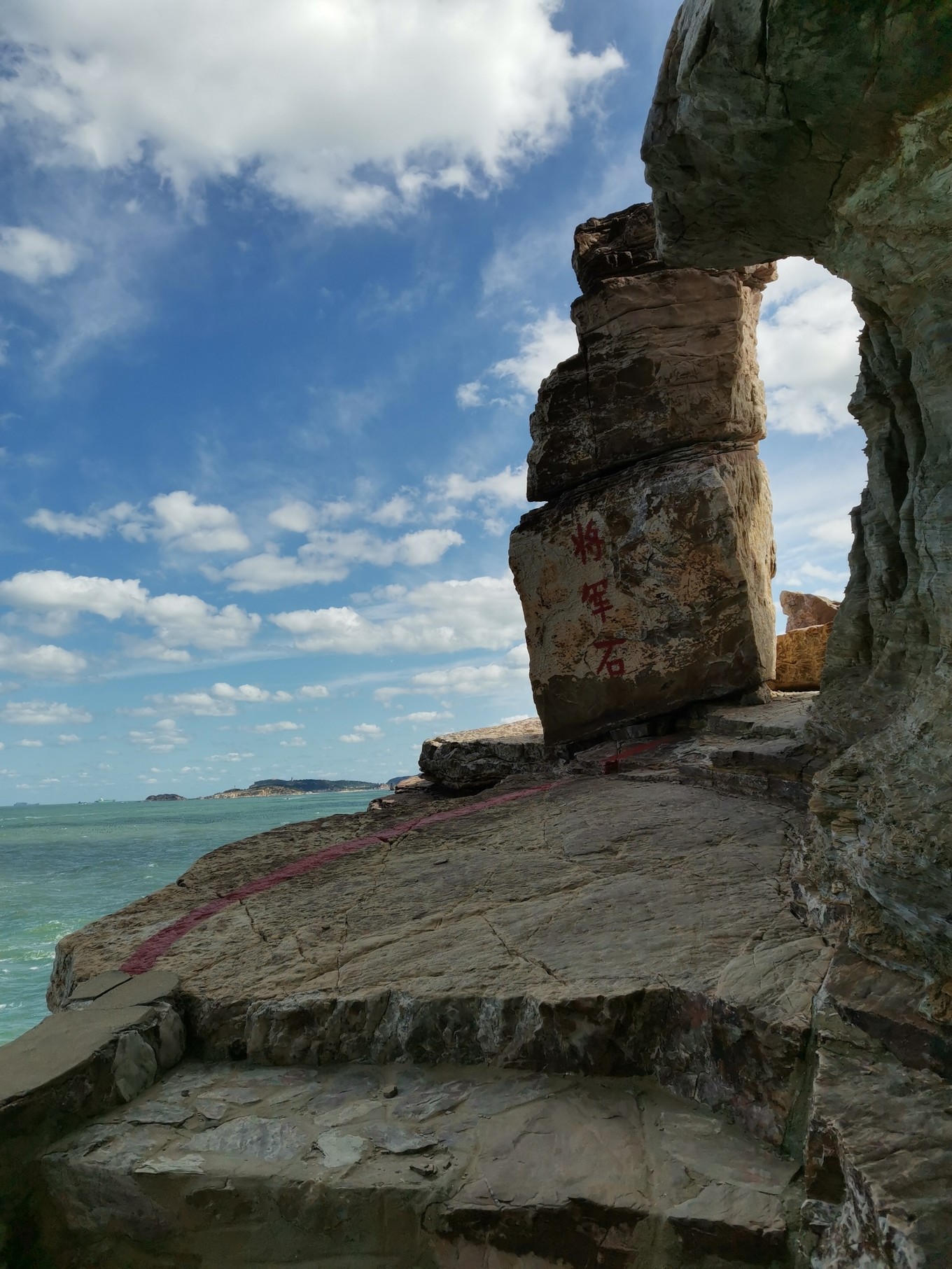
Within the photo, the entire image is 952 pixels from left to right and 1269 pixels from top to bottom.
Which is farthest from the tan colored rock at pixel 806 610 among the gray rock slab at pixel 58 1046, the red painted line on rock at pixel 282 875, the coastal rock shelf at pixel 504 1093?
the gray rock slab at pixel 58 1046

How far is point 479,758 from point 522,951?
203 inches

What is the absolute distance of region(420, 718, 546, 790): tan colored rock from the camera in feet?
24.6

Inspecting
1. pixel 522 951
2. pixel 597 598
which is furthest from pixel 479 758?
pixel 522 951

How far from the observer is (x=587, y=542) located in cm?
674

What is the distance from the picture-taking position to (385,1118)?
213 cm

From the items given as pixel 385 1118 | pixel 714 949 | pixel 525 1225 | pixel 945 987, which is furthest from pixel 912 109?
pixel 385 1118

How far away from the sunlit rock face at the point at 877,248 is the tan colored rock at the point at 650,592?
11.6 ft

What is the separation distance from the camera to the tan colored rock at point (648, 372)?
649 centimetres

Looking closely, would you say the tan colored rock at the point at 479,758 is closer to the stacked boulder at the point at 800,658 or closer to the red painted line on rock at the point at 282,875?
the red painted line on rock at the point at 282,875

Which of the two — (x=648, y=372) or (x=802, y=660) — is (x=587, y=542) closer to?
(x=648, y=372)

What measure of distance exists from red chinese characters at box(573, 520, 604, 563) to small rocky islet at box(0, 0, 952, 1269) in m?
3.29

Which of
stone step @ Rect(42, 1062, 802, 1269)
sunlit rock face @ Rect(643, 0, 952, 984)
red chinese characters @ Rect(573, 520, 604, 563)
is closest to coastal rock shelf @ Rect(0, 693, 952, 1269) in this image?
stone step @ Rect(42, 1062, 802, 1269)

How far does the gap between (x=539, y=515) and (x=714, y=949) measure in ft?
17.1

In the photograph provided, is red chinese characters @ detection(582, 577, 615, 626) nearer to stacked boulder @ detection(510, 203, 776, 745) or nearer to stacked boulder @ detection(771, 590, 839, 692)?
stacked boulder @ detection(510, 203, 776, 745)
